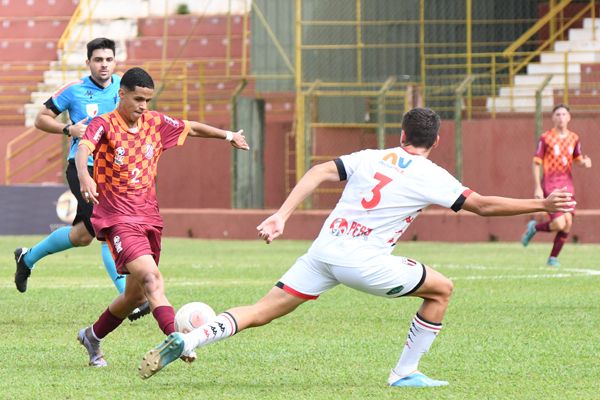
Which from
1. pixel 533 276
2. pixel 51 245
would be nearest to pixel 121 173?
pixel 51 245

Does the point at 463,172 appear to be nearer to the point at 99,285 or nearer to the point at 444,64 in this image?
the point at 444,64

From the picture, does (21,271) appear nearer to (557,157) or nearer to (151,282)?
(151,282)

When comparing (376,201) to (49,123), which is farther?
(49,123)

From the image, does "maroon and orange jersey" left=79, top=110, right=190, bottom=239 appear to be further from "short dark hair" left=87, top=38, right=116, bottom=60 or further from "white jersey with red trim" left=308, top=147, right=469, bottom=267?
"short dark hair" left=87, top=38, right=116, bottom=60

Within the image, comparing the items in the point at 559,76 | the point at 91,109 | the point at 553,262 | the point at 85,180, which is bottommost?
the point at 553,262

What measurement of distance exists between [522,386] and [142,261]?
2.28 m

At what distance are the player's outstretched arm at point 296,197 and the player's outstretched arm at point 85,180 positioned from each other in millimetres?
1143

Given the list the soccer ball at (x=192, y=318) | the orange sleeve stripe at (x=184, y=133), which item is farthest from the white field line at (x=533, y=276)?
the soccer ball at (x=192, y=318)

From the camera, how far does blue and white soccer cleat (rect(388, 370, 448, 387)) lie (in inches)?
296

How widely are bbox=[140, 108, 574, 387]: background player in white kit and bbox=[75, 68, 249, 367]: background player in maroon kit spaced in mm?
853

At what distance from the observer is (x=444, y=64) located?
29.9 m

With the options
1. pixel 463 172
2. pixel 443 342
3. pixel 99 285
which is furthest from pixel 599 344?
pixel 463 172

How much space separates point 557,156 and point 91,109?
9.17 metres

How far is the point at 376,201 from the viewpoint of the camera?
7363 millimetres
